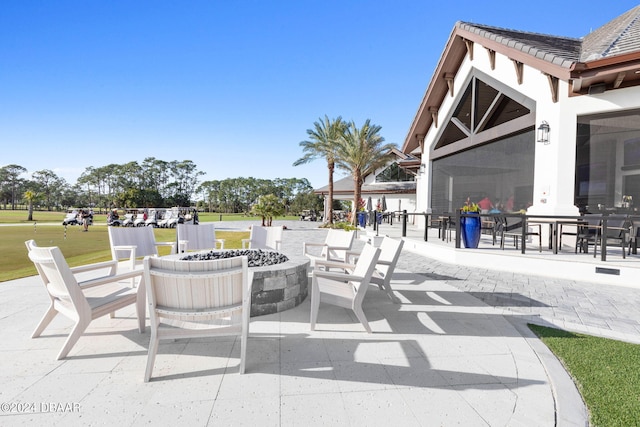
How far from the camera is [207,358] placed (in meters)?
2.86

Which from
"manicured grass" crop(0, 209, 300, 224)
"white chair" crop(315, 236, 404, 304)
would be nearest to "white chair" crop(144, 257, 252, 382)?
"white chair" crop(315, 236, 404, 304)

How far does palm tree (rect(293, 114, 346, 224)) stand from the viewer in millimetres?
23391

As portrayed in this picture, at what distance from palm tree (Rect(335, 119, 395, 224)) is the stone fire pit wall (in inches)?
642

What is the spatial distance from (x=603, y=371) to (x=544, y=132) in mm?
7808

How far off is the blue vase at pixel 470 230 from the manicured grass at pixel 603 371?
4.57 m

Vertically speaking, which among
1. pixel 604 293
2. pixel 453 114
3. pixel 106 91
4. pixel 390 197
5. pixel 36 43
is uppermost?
pixel 106 91

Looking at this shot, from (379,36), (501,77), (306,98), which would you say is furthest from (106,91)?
(501,77)

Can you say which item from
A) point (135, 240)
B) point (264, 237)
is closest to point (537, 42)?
point (264, 237)

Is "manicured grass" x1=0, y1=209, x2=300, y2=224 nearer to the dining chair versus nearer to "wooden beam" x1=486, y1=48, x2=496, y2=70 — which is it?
"wooden beam" x1=486, y1=48, x2=496, y2=70

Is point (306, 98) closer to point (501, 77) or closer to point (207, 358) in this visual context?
point (501, 77)

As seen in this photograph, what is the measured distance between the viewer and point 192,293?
2533 millimetres

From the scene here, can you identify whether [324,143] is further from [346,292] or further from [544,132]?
[346,292]

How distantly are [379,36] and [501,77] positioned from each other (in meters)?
6.90

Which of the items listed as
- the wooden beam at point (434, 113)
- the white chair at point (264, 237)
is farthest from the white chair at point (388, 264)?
the wooden beam at point (434, 113)
